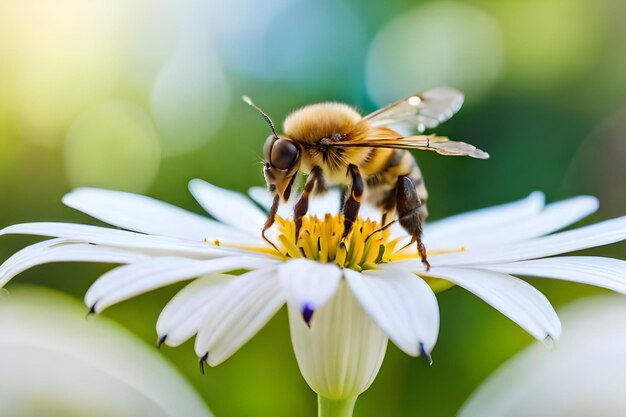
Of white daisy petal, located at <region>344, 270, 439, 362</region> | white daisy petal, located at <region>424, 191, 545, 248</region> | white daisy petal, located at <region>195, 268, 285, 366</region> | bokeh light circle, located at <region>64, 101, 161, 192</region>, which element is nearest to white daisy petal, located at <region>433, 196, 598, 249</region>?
white daisy petal, located at <region>424, 191, 545, 248</region>

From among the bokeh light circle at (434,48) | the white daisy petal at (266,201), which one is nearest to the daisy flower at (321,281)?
the white daisy petal at (266,201)

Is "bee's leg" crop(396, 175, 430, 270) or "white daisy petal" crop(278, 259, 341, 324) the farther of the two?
"bee's leg" crop(396, 175, 430, 270)

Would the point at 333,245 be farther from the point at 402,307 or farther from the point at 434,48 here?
the point at 434,48

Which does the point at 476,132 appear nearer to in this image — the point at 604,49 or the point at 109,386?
the point at 604,49

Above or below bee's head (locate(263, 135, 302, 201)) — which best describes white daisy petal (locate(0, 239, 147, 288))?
below

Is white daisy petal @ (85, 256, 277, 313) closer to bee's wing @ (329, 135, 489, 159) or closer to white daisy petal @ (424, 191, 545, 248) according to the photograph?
bee's wing @ (329, 135, 489, 159)

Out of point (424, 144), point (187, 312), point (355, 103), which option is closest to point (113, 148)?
point (355, 103)
